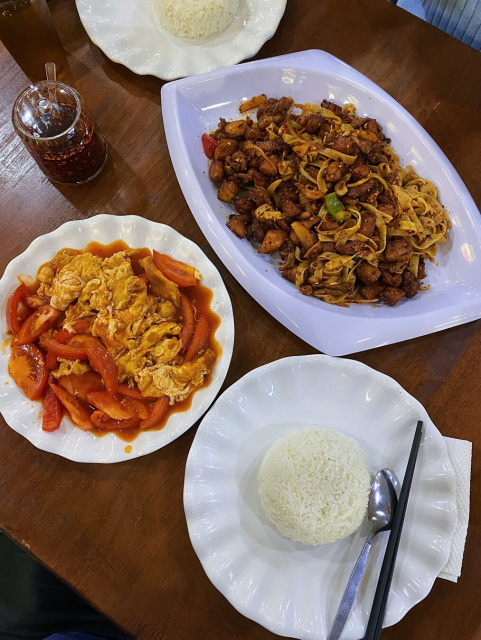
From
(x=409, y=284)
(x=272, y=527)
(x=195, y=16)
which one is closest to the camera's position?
(x=272, y=527)

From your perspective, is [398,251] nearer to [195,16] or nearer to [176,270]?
[176,270]

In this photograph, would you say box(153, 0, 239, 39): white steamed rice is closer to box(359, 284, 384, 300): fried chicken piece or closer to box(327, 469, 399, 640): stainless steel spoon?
box(359, 284, 384, 300): fried chicken piece

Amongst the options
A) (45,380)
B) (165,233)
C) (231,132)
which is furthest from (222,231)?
(45,380)

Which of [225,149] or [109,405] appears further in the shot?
[225,149]

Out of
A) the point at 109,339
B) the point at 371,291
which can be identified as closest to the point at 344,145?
the point at 371,291

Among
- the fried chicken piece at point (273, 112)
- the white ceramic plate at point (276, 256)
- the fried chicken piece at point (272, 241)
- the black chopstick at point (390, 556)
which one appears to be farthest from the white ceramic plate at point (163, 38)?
the black chopstick at point (390, 556)

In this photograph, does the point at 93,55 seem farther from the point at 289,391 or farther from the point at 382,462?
the point at 382,462

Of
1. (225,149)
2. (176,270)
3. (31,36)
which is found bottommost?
(176,270)
